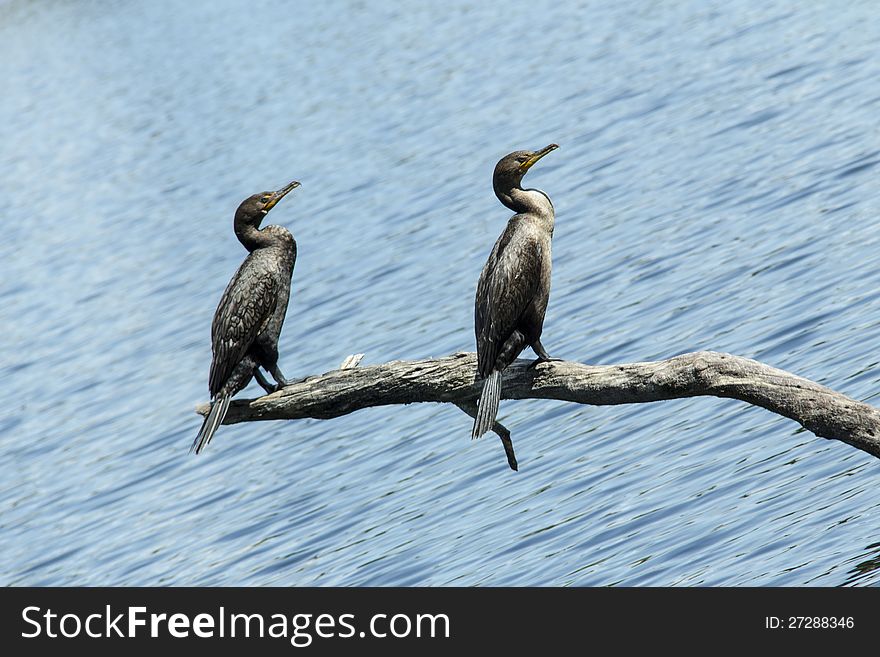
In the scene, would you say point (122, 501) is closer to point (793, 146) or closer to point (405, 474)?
point (405, 474)

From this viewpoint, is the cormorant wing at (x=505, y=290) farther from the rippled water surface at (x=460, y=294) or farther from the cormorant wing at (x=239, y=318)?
the rippled water surface at (x=460, y=294)

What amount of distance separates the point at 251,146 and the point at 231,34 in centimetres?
1280

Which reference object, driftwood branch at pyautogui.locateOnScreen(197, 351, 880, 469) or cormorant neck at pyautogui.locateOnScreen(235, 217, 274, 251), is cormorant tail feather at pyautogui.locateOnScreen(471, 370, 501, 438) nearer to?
driftwood branch at pyautogui.locateOnScreen(197, 351, 880, 469)

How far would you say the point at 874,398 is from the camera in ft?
34.7

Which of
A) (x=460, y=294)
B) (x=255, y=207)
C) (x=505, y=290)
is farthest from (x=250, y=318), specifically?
(x=460, y=294)

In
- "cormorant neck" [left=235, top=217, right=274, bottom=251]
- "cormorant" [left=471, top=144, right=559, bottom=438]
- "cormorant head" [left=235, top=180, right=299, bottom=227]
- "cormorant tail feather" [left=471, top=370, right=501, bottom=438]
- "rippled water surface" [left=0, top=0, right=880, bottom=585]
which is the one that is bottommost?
"rippled water surface" [left=0, top=0, right=880, bottom=585]

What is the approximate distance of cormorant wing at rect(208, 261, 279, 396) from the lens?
339 inches

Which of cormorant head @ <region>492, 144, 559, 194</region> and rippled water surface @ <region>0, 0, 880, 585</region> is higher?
cormorant head @ <region>492, 144, 559, 194</region>

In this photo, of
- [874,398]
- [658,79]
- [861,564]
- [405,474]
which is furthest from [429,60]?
[861,564]

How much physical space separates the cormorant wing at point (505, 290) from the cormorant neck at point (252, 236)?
5.09ft

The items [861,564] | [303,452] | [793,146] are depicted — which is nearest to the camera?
[861,564]

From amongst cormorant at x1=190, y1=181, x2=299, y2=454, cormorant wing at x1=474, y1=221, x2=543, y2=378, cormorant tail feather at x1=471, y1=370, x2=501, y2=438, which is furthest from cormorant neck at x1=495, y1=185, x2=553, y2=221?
cormorant at x1=190, y1=181, x2=299, y2=454

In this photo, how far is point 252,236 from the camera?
364 inches
